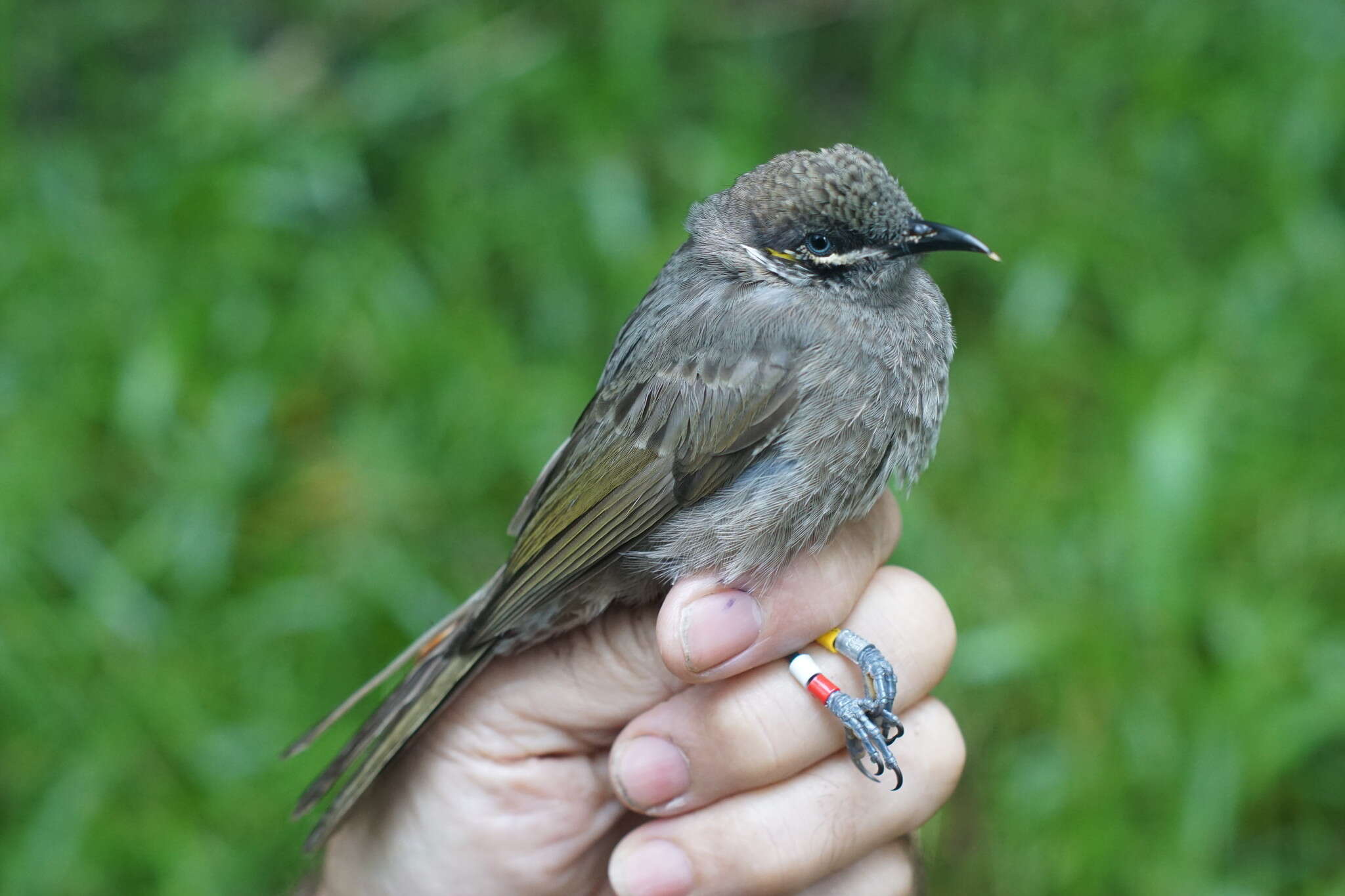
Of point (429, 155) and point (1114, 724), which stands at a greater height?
point (429, 155)

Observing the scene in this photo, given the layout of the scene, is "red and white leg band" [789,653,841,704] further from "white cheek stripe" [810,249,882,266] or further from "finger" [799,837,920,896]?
"white cheek stripe" [810,249,882,266]

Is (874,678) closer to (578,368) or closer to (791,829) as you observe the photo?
(791,829)

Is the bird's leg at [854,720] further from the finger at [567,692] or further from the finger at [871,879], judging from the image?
the finger at [567,692]

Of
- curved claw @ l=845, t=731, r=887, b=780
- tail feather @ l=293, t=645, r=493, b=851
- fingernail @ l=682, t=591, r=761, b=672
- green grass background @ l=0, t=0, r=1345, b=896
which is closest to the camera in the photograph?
fingernail @ l=682, t=591, r=761, b=672

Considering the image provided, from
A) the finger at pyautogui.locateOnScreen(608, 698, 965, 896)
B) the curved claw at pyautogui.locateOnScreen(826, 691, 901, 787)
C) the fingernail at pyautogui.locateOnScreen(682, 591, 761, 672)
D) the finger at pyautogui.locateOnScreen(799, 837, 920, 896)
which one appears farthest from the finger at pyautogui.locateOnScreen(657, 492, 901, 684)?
the finger at pyautogui.locateOnScreen(799, 837, 920, 896)

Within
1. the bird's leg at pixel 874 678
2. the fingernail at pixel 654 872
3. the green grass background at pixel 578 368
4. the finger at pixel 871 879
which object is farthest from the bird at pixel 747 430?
the green grass background at pixel 578 368

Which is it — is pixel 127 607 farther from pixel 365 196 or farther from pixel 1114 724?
pixel 1114 724

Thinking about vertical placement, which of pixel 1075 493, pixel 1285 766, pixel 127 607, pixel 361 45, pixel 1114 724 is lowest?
pixel 1285 766

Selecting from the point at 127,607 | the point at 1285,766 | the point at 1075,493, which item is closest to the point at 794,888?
the point at 1285,766
